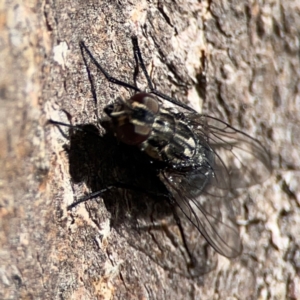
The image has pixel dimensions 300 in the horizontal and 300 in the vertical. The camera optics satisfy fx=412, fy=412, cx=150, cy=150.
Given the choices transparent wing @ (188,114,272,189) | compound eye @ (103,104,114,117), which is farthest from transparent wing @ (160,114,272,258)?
compound eye @ (103,104,114,117)

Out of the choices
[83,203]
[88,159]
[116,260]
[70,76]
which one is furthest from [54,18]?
[116,260]

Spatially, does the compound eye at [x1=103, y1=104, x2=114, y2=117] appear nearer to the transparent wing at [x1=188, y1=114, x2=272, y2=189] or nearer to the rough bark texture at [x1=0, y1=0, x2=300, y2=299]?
the rough bark texture at [x1=0, y1=0, x2=300, y2=299]

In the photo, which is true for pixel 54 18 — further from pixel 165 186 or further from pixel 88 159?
pixel 165 186

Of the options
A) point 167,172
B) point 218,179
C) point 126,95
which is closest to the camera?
point 126,95

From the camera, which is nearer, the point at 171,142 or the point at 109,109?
the point at 109,109

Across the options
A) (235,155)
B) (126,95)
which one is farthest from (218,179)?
(126,95)

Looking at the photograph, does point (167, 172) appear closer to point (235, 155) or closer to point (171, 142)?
point (171, 142)

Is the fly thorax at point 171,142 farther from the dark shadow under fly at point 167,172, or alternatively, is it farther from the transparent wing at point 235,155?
the transparent wing at point 235,155
